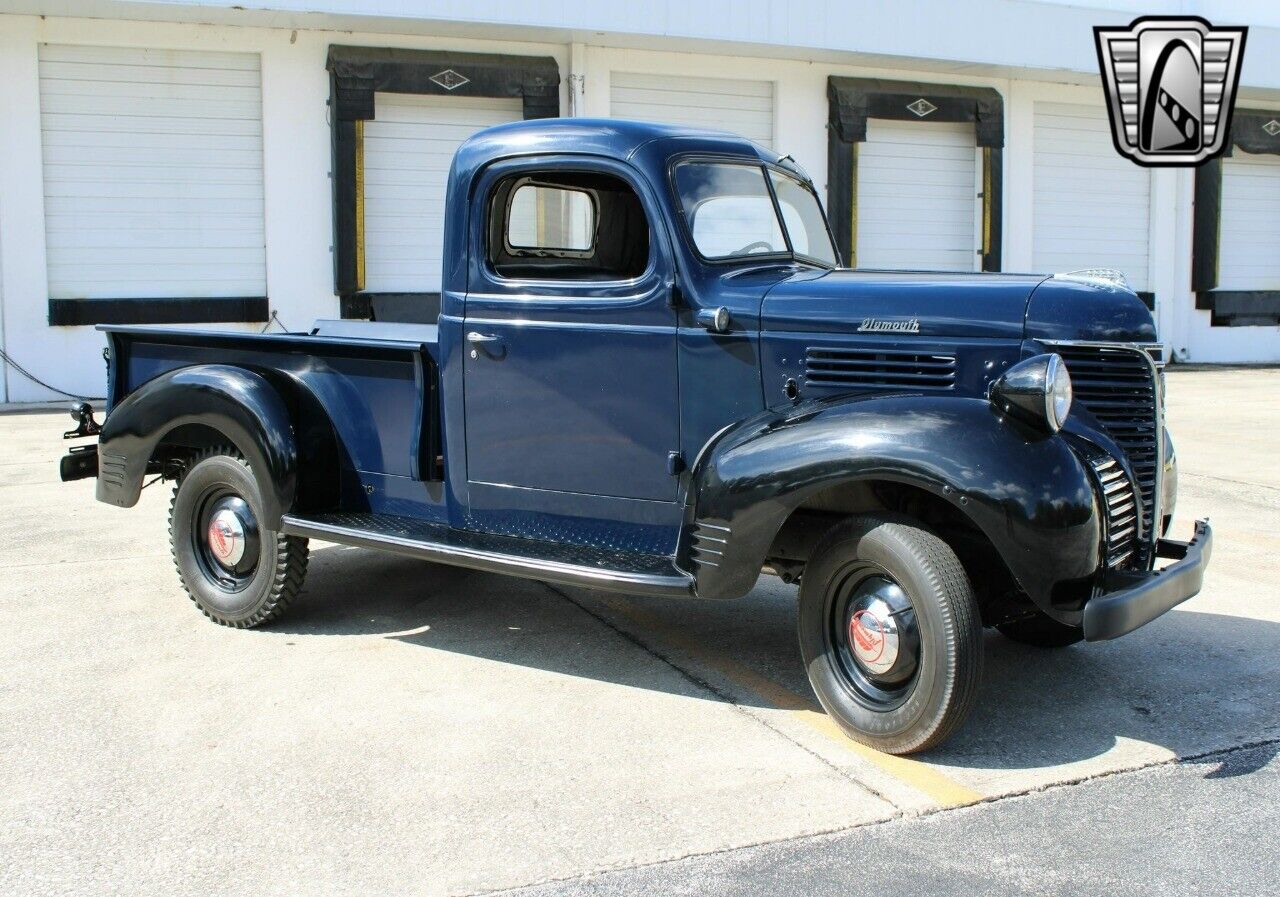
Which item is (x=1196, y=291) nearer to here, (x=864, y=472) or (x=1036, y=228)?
(x=1036, y=228)

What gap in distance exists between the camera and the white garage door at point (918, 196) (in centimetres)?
1752

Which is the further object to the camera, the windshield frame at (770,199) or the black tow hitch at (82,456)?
the black tow hitch at (82,456)

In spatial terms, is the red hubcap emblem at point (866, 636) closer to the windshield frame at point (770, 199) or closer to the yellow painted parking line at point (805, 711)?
the yellow painted parking line at point (805, 711)

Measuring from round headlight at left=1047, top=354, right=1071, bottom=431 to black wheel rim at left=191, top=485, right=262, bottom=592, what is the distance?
10.8ft

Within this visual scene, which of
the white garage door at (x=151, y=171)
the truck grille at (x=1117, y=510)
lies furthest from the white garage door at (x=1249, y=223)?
the truck grille at (x=1117, y=510)

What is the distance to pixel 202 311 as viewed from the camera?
14.5 m

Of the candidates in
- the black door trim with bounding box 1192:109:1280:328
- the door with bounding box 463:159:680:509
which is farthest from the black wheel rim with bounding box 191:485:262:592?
the black door trim with bounding box 1192:109:1280:328

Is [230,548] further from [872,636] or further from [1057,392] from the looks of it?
[1057,392]

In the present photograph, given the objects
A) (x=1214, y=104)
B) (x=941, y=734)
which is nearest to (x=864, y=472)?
(x=941, y=734)

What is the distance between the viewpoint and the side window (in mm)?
4891

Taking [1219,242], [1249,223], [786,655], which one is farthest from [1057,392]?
[1249,223]

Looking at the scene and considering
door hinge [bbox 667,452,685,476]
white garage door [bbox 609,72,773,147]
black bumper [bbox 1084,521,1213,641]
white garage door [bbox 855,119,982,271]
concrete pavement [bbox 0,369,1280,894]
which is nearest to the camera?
concrete pavement [bbox 0,369,1280,894]

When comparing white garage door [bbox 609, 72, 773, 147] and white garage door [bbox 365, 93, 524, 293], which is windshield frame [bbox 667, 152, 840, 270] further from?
white garage door [bbox 609, 72, 773, 147]

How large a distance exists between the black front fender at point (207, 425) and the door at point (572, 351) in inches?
A: 32.0
